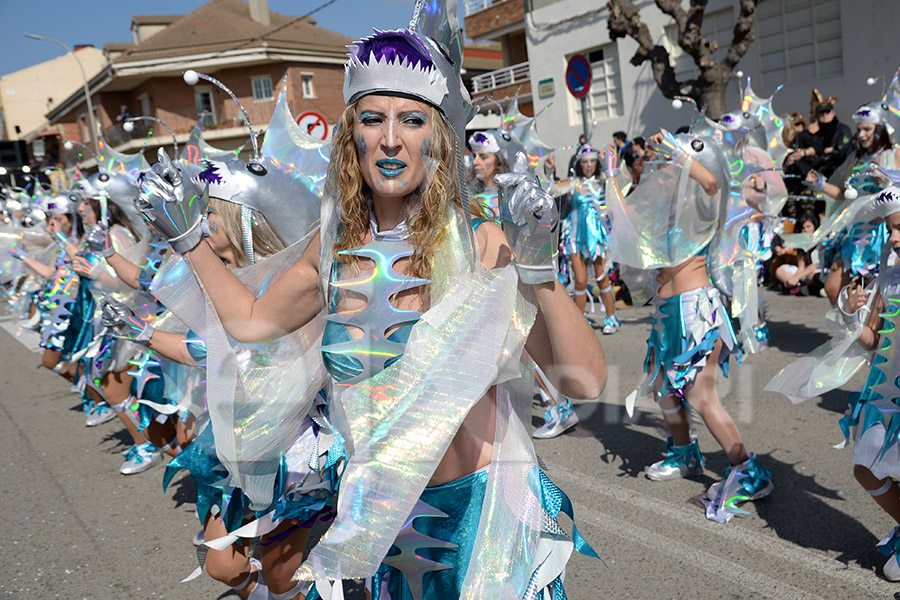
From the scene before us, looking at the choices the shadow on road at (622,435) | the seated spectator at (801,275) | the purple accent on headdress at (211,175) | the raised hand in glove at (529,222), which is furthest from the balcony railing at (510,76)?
the raised hand in glove at (529,222)

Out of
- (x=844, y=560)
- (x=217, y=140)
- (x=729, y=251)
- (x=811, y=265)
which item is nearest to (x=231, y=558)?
(x=844, y=560)

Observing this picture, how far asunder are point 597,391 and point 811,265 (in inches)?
312

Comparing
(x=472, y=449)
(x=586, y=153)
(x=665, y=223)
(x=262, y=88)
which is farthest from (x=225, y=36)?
(x=472, y=449)

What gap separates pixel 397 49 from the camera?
1836 millimetres

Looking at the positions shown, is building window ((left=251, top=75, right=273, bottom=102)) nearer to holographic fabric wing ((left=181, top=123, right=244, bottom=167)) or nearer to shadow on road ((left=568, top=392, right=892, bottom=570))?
shadow on road ((left=568, top=392, right=892, bottom=570))

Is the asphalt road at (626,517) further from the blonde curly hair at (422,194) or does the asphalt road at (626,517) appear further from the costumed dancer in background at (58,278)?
the blonde curly hair at (422,194)

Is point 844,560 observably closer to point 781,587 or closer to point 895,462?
point 781,587

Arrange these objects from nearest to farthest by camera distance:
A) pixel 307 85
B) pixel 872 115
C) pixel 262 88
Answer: pixel 872 115
pixel 307 85
pixel 262 88

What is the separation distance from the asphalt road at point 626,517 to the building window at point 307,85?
21399 millimetres

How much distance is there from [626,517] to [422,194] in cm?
263

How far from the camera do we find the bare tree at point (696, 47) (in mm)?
11539

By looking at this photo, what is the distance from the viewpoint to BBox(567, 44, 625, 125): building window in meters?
17.4

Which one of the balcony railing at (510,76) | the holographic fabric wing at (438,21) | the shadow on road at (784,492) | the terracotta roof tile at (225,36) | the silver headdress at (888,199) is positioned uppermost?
the terracotta roof tile at (225,36)

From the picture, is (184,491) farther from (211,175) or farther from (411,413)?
(411,413)
